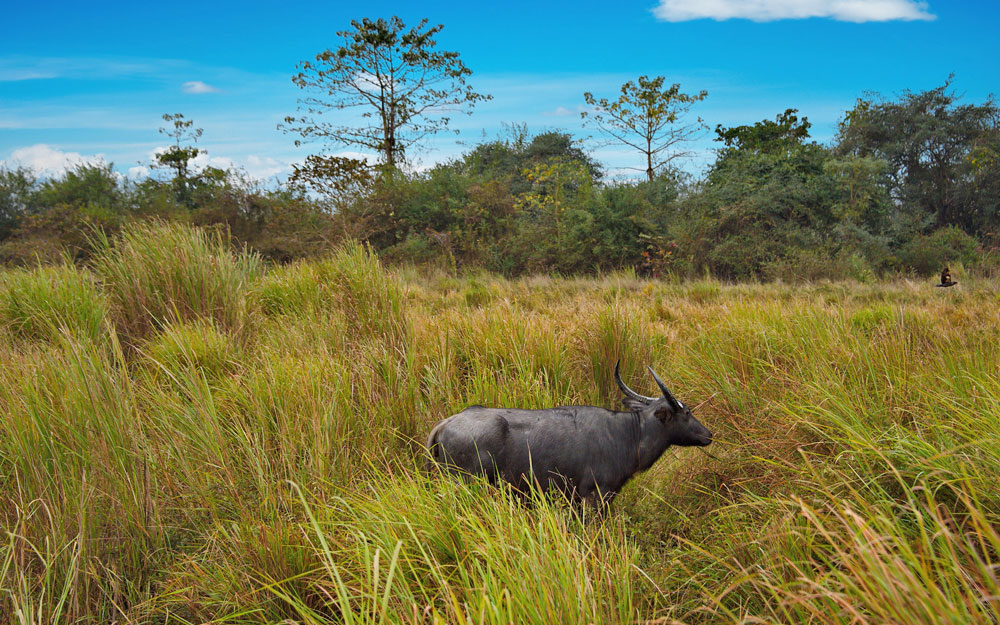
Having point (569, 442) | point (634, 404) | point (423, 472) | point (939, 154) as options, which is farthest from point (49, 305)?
point (939, 154)

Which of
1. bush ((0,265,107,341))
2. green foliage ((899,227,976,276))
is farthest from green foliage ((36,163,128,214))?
green foliage ((899,227,976,276))

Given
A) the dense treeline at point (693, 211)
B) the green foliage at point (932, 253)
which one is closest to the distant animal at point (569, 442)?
the dense treeline at point (693, 211)

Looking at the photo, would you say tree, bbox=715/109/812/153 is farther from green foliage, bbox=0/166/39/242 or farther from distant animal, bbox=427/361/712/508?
green foliage, bbox=0/166/39/242

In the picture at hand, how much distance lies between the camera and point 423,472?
3.02 meters

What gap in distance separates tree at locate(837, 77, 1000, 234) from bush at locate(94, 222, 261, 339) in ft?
58.4

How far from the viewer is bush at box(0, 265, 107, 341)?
4855 mm

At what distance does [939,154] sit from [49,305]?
21.9 metres

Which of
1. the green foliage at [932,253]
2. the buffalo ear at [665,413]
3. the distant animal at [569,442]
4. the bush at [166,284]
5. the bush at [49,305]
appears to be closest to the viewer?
the distant animal at [569,442]

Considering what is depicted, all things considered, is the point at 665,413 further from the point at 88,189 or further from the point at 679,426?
the point at 88,189

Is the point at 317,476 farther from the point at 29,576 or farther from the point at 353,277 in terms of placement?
the point at 353,277

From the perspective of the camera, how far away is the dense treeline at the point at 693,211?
14.9 metres

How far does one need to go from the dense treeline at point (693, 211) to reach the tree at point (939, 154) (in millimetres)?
39

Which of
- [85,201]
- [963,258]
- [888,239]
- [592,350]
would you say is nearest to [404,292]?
[592,350]

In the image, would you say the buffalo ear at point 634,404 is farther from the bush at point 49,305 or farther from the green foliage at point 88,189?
the green foliage at point 88,189
